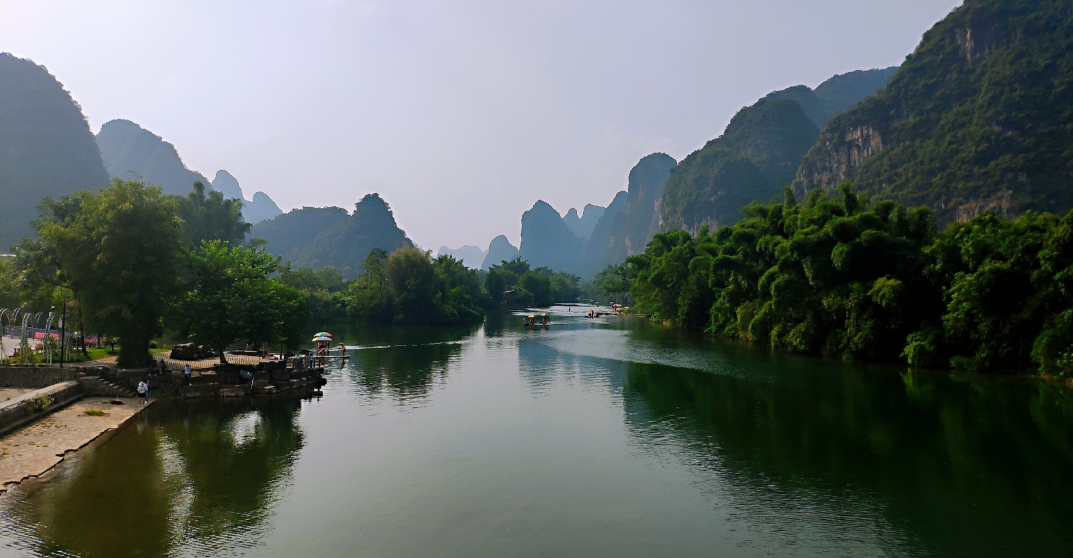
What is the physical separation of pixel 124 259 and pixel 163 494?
16.4 meters

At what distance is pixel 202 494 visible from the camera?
14516mm

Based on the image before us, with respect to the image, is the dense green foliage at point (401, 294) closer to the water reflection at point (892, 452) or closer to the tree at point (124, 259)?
the tree at point (124, 259)

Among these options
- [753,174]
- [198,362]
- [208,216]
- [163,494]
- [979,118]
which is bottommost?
[163,494]

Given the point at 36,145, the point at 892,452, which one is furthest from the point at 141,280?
the point at 36,145

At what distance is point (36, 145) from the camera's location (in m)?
123

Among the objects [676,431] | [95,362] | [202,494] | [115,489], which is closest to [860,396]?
[676,431]

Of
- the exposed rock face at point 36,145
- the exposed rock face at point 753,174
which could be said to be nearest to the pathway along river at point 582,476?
the exposed rock face at point 36,145

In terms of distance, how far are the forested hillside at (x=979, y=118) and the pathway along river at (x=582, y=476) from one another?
220ft

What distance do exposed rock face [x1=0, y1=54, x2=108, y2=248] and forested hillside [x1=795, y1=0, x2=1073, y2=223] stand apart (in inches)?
6047

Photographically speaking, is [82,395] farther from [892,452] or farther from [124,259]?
[892,452]

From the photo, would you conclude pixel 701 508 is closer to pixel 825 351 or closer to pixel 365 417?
pixel 365 417

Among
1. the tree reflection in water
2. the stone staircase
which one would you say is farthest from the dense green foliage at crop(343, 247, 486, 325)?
the stone staircase

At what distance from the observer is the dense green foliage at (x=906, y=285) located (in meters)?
28.8

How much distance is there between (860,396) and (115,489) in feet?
93.2
